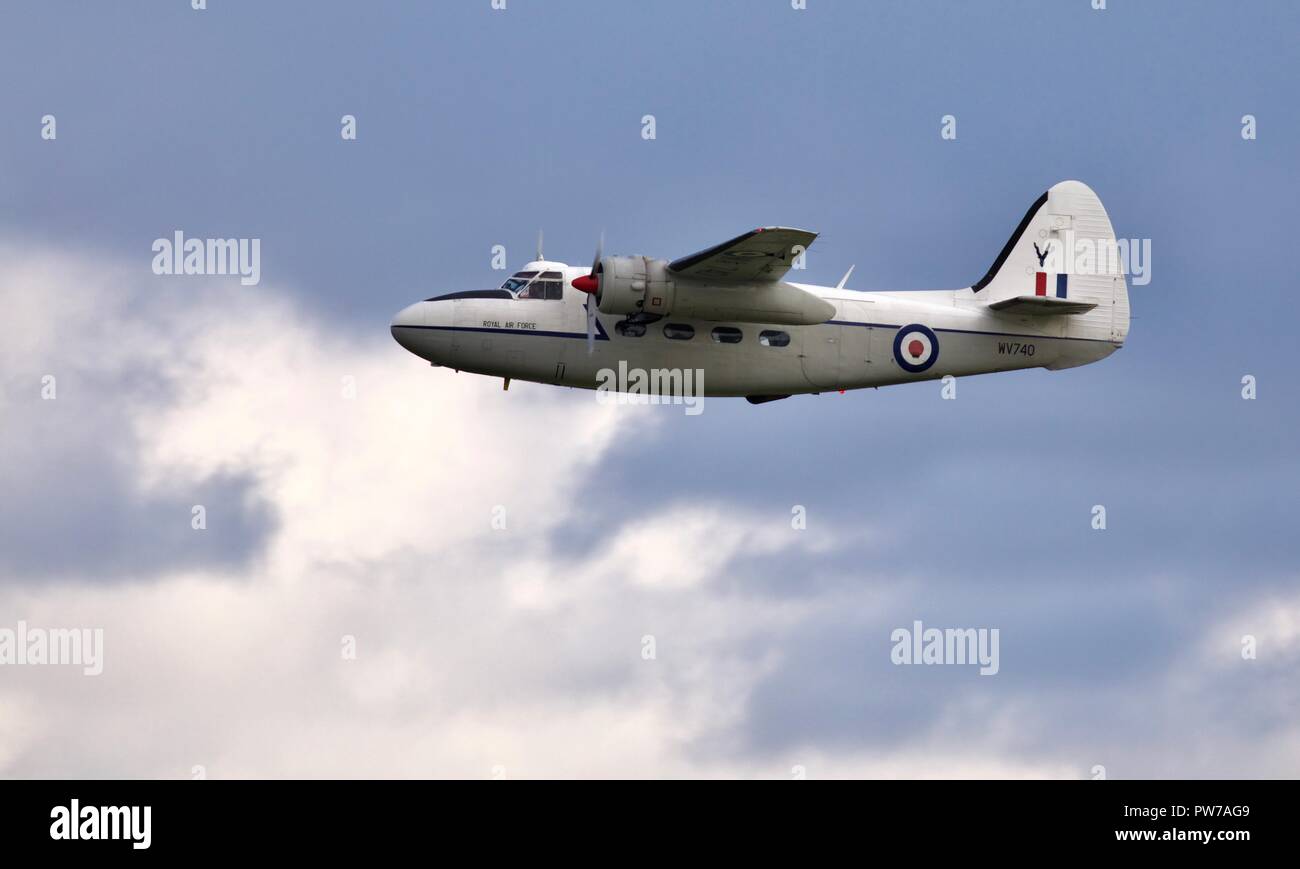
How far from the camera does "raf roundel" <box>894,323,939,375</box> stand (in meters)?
33.5

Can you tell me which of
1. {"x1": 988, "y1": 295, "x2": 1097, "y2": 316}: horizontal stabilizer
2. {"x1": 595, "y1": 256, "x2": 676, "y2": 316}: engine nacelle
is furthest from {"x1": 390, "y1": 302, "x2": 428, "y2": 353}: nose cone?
{"x1": 988, "y1": 295, "x2": 1097, "y2": 316}: horizontal stabilizer

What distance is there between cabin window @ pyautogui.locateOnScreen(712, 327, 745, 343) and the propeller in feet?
7.07

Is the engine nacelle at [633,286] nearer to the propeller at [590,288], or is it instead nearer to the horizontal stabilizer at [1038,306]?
the propeller at [590,288]

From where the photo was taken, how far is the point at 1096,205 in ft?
122

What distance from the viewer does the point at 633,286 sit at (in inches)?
1236

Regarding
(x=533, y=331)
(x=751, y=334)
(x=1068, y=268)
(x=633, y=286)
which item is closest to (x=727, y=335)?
(x=751, y=334)

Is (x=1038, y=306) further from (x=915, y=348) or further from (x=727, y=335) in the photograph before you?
(x=727, y=335)

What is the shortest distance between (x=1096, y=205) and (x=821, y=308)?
26.0ft

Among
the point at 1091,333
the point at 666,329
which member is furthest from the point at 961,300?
the point at 666,329

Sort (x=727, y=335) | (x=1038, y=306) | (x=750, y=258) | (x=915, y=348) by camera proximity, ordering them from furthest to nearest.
Result: (x=1038, y=306) → (x=915, y=348) → (x=727, y=335) → (x=750, y=258)

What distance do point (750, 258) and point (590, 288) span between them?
278 centimetres

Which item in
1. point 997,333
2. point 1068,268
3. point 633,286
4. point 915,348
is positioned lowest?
point 915,348
